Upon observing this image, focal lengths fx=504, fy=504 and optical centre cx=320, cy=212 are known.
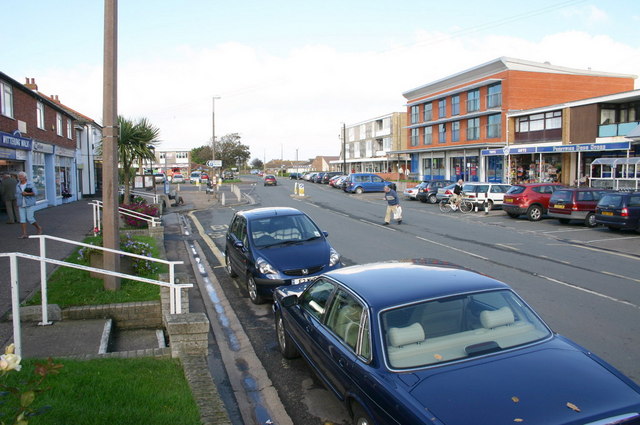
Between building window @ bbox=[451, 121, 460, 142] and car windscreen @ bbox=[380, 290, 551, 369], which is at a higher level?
building window @ bbox=[451, 121, 460, 142]

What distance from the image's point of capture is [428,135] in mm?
54719

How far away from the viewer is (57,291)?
314 inches

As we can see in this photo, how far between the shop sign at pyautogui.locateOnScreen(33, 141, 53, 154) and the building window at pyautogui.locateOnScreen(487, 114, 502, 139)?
33297mm

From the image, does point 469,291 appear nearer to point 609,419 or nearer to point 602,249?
point 609,419

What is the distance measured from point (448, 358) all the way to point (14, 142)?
2086cm

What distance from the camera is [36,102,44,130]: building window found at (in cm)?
2381

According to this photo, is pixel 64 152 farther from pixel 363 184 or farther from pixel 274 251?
pixel 363 184

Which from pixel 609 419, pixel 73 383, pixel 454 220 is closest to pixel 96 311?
pixel 73 383

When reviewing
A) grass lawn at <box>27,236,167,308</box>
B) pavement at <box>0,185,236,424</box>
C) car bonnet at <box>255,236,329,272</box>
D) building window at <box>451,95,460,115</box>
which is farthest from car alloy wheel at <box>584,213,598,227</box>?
building window at <box>451,95,460,115</box>

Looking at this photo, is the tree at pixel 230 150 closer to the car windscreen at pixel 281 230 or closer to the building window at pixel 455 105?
the building window at pixel 455 105

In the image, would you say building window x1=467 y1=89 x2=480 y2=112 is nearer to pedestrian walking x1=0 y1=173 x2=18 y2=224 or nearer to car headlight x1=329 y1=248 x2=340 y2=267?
pedestrian walking x1=0 y1=173 x2=18 y2=224

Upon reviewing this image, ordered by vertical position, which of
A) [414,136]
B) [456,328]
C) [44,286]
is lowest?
[44,286]

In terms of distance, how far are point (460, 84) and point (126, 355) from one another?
47476mm

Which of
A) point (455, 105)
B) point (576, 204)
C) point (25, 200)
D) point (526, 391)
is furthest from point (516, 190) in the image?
point (455, 105)
